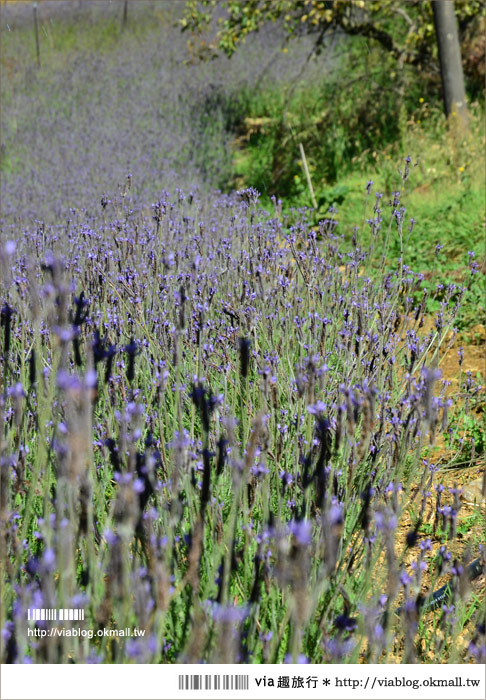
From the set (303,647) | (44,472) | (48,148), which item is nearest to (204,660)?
(303,647)

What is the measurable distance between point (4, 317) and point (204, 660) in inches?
31.7

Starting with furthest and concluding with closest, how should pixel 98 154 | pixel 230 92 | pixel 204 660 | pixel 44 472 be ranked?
1. pixel 230 92
2. pixel 98 154
3. pixel 44 472
4. pixel 204 660

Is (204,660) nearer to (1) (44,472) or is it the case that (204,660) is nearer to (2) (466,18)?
(1) (44,472)

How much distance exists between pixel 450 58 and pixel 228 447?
6.29 meters

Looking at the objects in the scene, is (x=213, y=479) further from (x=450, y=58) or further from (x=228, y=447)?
(x=450, y=58)

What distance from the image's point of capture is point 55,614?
3.68 feet

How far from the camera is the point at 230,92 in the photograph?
1106 centimetres

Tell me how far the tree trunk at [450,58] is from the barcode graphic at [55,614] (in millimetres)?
6663

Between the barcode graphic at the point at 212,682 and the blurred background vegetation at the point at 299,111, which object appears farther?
the blurred background vegetation at the point at 299,111

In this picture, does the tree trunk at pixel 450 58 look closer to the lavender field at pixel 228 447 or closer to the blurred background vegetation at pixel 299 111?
the blurred background vegetation at pixel 299 111

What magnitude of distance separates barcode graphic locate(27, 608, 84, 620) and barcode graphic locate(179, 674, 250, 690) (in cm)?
22

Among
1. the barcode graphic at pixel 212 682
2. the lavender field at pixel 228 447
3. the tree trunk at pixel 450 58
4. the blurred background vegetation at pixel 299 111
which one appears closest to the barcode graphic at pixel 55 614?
the lavender field at pixel 228 447

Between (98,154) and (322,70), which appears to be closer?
(98,154)

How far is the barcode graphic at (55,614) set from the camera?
1095 mm
